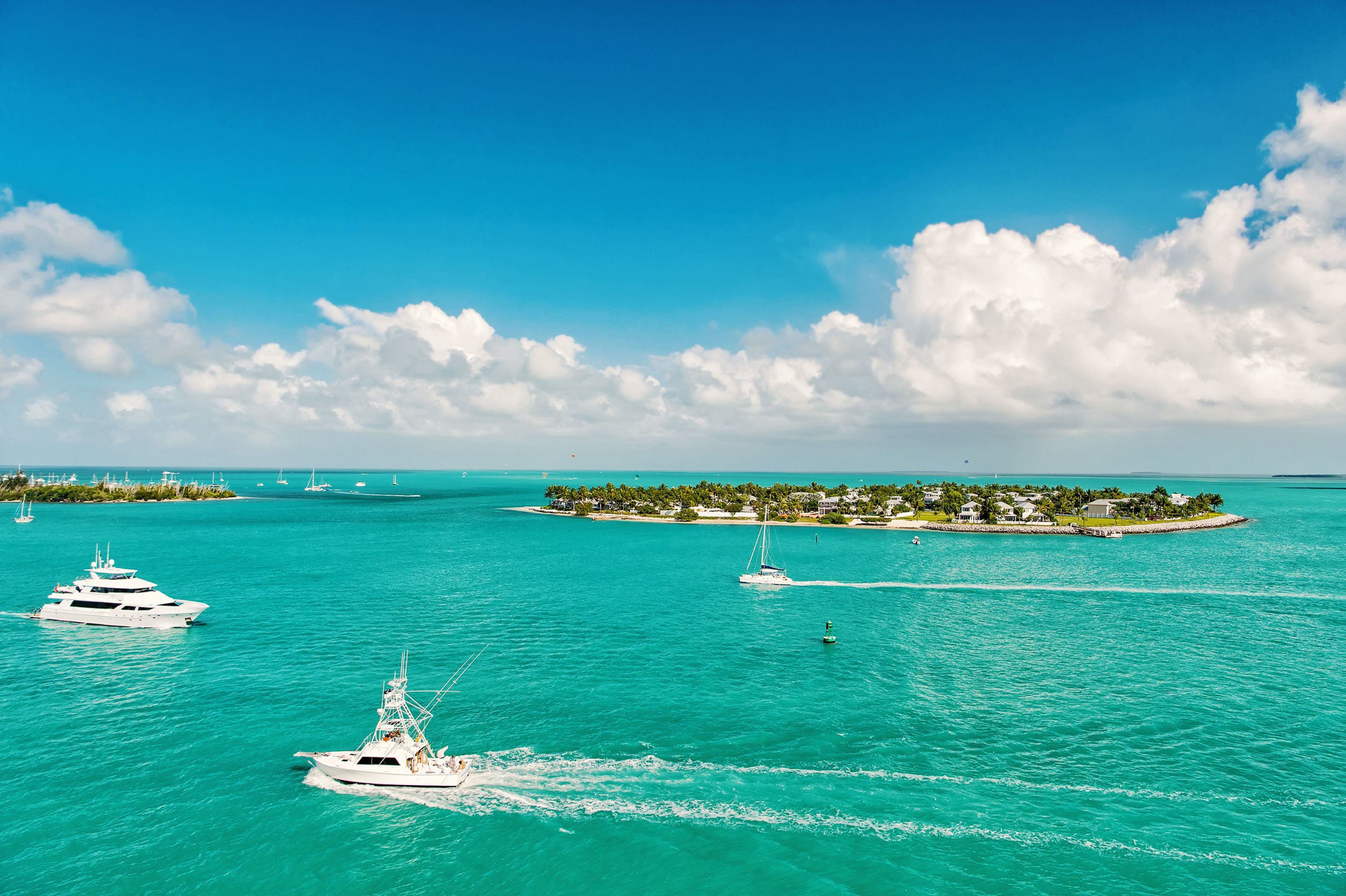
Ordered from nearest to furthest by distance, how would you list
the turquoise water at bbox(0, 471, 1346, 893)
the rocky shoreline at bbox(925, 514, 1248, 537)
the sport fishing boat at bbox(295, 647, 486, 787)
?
the turquoise water at bbox(0, 471, 1346, 893) < the sport fishing boat at bbox(295, 647, 486, 787) < the rocky shoreline at bbox(925, 514, 1248, 537)

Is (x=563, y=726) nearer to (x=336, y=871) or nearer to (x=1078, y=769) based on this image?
(x=336, y=871)

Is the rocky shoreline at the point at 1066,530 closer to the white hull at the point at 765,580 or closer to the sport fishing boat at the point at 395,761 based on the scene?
the white hull at the point at 765,580

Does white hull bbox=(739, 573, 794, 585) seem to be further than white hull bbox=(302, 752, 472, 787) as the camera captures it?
Yes

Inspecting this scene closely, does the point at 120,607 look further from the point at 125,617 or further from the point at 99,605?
the point at 99,605

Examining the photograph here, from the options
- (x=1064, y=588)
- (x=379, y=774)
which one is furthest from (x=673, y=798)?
(x=1064, y=588)

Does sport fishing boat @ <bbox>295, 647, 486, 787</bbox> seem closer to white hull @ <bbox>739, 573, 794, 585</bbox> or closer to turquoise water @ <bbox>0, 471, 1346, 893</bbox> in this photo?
turquoise water @ <bbox>0, 471, 1346, 893</bbox>

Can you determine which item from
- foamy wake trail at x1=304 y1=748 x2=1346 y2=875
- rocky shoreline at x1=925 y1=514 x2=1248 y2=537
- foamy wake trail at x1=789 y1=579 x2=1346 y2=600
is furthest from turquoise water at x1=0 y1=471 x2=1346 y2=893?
rocky shoreline at x1=925 y1=514 x2=1248 y2=537

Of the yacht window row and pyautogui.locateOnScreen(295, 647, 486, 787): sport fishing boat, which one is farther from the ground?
the yacht window row

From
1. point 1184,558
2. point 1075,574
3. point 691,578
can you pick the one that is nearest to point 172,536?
point 691,578
